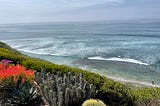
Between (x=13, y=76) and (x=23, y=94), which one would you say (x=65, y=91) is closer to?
(x=23, y=94)

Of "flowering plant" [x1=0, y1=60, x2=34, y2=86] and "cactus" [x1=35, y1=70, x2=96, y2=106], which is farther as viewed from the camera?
"flowering plant" [x1=0, y1=60, x2=34, y2=86]

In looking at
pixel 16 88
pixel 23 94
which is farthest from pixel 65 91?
pixel 16 88

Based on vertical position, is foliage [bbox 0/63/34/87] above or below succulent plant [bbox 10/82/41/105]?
above

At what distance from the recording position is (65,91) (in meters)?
9.15

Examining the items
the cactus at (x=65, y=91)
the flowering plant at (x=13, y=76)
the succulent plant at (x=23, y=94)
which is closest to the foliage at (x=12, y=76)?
the flowering plant at (x=13, y=76)

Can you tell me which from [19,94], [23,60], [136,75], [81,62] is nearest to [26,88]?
[19,94]

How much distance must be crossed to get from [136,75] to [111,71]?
3728 millimetres

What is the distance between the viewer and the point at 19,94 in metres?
9.70

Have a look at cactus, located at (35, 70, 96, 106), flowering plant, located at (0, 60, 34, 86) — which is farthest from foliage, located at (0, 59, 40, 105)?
cactus, located at (35, 70, 96, 106)

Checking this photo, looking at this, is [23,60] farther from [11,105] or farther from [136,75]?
[136,75]

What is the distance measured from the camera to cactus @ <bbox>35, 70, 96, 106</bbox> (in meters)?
8.98

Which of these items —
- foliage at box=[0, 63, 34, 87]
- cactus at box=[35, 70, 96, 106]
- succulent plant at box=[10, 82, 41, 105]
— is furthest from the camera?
succulent plant at box=[10, 82, 41, 105]

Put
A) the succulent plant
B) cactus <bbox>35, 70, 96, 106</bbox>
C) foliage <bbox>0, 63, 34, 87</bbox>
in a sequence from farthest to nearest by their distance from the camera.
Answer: the succulent plant < foliage <bbox>0, 63, 34, 87</bbox> < cactus <bbox>35, 70, 96, 106</bbox>

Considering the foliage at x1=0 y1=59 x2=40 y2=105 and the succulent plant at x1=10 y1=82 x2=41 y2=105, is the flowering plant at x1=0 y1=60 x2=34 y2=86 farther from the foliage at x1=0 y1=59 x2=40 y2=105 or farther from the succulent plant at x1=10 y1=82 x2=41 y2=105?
the succulent plant at x1=10 y1=82 x2=41 y2=105
